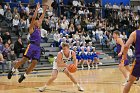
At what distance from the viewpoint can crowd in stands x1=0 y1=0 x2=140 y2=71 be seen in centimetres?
2047

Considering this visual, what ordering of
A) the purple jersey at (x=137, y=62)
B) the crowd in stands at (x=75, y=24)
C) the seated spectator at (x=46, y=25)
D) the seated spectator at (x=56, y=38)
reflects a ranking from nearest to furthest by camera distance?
the purple jersey at (x=137, y=62) < the crowd in stands at (x=75, y=24) < the seated spectator at (x=56, y=38) < the seated spectator at (x=46, y=25)

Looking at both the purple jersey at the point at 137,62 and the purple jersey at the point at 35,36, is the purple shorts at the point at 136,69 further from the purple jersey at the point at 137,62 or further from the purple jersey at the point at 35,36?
the purple jersey at the point at 35,36

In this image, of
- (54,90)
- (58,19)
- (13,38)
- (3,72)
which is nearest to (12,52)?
(3,72)

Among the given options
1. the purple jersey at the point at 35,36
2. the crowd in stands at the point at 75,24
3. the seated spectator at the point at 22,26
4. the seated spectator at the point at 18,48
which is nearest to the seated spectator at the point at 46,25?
the crowd in stands at the point at 75,24

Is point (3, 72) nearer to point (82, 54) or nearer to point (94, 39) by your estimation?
point (82, 54)

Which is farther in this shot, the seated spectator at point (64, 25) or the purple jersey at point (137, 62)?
the seated spectator at point (64, 25)

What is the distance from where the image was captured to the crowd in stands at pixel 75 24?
67.2 ft

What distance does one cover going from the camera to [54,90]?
10.1 m

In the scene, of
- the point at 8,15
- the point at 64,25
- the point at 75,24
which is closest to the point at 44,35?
the point at 64,25

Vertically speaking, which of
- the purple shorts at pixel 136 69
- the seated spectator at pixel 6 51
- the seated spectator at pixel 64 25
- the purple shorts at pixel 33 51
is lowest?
the seated spectator at pixel 6 51

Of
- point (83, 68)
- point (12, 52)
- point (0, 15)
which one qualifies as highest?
point (0, 15)

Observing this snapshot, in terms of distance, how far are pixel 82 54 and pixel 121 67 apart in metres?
8.94

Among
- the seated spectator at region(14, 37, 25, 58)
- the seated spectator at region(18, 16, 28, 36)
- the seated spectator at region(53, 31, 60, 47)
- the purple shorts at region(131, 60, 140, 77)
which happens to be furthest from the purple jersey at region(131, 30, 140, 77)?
the seated spectator at region(53, 31, 60, 47)

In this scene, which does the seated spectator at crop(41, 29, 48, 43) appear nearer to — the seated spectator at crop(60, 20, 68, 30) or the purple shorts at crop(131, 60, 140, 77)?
the seated spectator at crop(60, 20, 68, 30)
